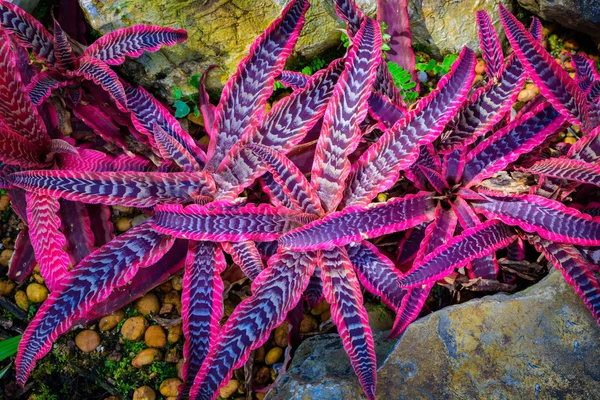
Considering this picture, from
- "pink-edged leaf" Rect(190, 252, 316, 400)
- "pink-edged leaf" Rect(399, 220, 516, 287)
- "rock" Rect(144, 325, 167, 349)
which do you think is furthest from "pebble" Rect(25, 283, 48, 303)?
"pink-edged leaf" Rect(399, 220, 516, 287)

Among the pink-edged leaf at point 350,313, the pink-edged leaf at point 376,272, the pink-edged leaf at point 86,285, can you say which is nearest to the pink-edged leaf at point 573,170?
the pink-edged leaf at point 376,272

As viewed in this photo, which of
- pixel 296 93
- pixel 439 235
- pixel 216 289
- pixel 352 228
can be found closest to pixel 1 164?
pixel 216 289

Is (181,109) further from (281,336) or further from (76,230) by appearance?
(281,336)

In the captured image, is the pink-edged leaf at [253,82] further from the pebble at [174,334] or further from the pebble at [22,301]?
the pebble at [22,301]

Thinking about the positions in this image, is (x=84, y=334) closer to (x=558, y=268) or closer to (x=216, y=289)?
(x=216, y=289)

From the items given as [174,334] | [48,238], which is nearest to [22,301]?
[48,238]

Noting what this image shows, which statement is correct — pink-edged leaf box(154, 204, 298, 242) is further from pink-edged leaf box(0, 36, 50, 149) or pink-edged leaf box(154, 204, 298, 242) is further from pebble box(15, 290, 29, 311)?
pebble box(15, 290, 29, 311)

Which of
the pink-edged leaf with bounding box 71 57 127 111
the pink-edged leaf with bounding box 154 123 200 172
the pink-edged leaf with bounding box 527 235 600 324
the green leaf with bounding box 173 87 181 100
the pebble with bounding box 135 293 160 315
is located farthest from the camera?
the green leaf with bounding box 173 87 181 100
